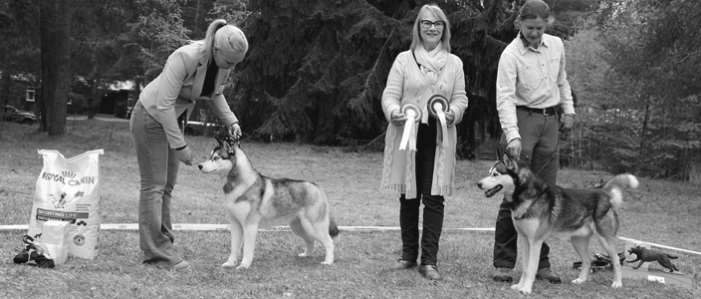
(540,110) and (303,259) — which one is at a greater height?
(540,110)

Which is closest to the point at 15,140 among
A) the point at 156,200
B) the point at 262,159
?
the point at 262,159

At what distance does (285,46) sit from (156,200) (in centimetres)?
1782

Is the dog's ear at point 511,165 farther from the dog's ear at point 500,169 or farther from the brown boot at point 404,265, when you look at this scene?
the brown boot at point 404,265

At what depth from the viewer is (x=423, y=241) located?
546 centimetres

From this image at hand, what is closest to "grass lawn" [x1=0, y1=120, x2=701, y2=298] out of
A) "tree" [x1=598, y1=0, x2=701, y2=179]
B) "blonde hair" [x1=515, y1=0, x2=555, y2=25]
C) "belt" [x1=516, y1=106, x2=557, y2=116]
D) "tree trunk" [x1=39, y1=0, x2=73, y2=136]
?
"belt" [x1=516, y1=106, x2=557, y2=116]

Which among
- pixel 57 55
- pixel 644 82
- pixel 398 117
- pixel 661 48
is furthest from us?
pixel 57 55

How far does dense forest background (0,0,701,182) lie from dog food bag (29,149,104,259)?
12.7 m

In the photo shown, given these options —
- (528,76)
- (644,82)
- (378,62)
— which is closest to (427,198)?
(528,76)

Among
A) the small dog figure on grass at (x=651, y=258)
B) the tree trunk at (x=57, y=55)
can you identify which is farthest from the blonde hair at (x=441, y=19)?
the tree trunk at (x=57, y=55)

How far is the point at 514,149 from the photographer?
5070 millimetres

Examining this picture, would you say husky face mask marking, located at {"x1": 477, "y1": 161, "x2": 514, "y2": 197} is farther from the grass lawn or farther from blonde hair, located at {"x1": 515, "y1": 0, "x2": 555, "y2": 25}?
blonde hair, located at {"x1": 515, "y1": 0, "x2": 555, "y2": 25}

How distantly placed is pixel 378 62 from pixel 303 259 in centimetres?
1424

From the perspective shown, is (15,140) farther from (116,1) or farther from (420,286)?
(420,286)

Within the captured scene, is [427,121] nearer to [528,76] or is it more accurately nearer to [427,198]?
[427,198]
